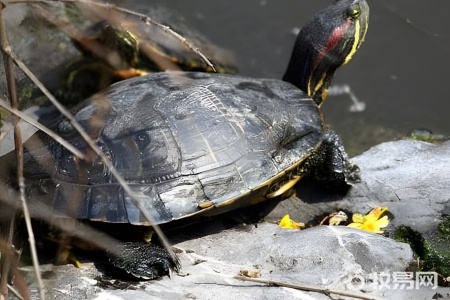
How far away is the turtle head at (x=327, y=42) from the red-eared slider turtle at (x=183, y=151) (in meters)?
0.55

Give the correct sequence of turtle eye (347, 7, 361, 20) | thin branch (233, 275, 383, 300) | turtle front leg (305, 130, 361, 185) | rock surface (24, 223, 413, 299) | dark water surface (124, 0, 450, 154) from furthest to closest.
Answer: dark water surface (124, 0, 450, 154) → turtle eye (347, 7, 361, 20) → turtle front leg (305, 130, 361, 185) → rock surface (24, 223, 413, 299) → thin branch (233, 275, 383, 300)

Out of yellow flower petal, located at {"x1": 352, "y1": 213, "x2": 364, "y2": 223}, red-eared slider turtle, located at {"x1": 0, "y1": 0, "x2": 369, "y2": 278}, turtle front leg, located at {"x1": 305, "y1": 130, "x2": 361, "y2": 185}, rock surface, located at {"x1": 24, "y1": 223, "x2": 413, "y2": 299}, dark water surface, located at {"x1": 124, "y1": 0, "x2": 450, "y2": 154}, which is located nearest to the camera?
rock surface, located at {"x1": 24, "y1": 223, "x2": 413, "y2": 299}

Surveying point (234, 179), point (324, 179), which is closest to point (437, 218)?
point (324, 179)

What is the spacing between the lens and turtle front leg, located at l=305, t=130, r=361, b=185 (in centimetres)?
461

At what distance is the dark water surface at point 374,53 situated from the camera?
20.3 ft

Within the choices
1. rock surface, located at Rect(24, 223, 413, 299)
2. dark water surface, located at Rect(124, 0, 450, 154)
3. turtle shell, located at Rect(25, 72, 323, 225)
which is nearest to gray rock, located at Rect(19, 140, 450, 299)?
rock surface, located at Rect(24, 223, 413, 299)

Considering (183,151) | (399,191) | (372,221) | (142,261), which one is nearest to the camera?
(142,261)

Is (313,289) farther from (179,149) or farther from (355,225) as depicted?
(179,149)

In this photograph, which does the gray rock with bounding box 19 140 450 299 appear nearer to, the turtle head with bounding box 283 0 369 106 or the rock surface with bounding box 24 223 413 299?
the rock surface with bounding box 24 223 413 299

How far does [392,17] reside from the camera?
7.14m

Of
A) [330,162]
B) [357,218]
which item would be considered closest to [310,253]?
[357,218]

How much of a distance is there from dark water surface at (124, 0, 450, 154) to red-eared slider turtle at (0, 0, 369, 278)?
4.63 feet

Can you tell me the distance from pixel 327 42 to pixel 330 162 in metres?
1.24

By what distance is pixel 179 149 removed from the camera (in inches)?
159
